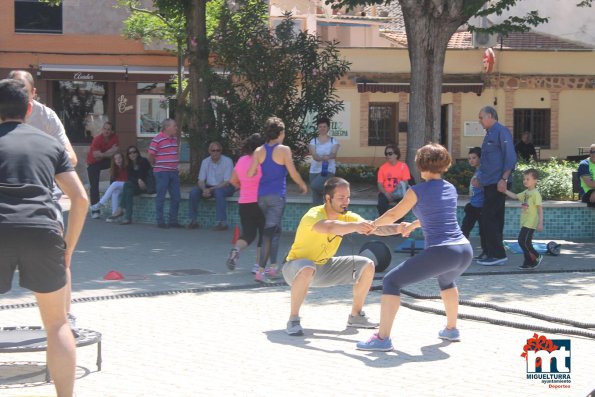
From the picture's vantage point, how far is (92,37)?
34.1 m

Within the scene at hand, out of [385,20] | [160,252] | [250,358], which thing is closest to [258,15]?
[160,252]

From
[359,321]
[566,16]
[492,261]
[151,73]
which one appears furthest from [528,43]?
[359,321]

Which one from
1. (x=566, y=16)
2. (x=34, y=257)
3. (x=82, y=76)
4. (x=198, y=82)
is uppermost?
(x=566, y=16)

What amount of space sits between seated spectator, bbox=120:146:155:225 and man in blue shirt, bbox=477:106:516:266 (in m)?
6.81

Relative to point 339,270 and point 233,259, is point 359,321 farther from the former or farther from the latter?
point 233,259

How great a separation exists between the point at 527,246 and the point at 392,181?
3271 mm

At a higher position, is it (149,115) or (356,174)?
(149,115)

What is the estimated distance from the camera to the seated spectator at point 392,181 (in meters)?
15.5

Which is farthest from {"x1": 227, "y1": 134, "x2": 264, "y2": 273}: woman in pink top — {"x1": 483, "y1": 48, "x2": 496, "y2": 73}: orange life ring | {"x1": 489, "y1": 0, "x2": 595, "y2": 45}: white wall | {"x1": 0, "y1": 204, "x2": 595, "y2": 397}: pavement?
{"x1": 489, "y1": 0, "x2": 595, "y2": 45}: white wall

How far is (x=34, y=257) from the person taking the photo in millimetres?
5566

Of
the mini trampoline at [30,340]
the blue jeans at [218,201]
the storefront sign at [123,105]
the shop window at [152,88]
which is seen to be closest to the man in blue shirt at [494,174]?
the blue jeans at [218,201]

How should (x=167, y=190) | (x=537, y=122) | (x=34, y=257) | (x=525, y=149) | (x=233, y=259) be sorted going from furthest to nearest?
1. (x=537, y=122)
2. (x=525, y=149)
3. (x=167, y=190)
4. (x=233, y=259)
5. (x=34, y=257)

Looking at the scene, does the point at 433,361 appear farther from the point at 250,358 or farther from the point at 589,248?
the point at 589,248

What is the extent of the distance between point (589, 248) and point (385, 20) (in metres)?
27.1
